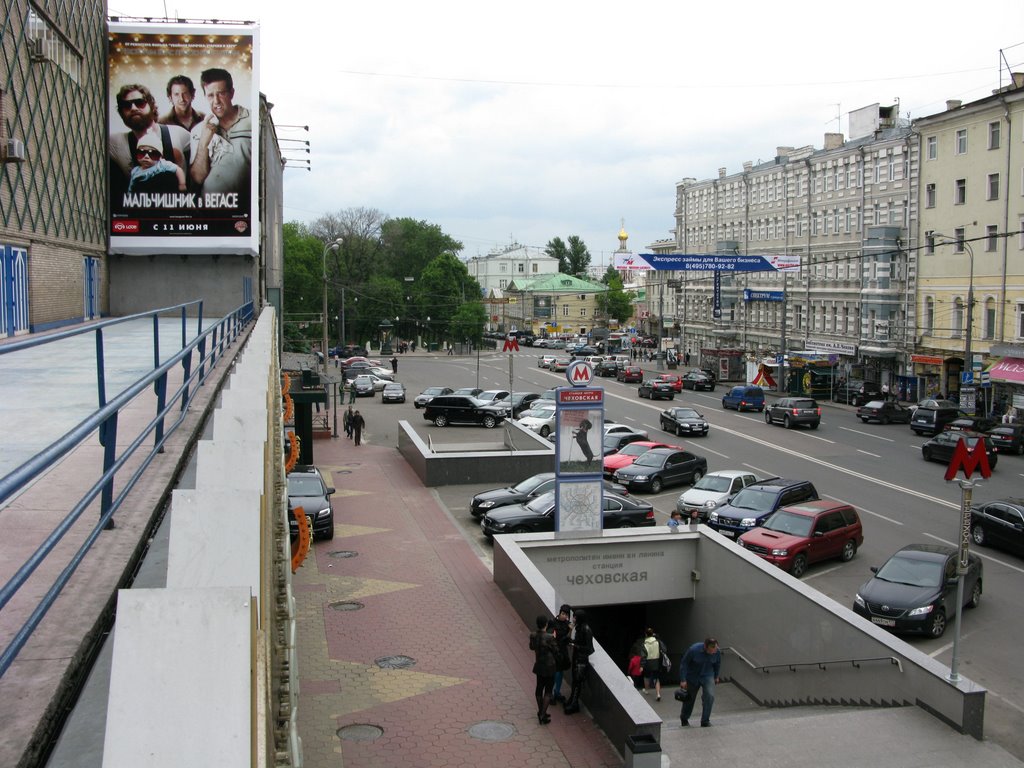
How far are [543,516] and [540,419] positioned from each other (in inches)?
743

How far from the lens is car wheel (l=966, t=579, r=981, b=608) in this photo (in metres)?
18.7

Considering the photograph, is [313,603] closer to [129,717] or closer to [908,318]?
[129,717]

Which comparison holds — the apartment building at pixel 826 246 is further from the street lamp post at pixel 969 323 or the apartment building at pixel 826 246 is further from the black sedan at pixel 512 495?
the black sedan at pixel 512 495

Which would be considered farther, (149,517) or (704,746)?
(704,746)

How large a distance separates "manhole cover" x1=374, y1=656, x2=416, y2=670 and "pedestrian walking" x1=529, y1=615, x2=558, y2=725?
2202 mm

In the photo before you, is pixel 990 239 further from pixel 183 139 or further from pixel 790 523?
pixel 183 139

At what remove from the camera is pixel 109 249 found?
95.8 ft

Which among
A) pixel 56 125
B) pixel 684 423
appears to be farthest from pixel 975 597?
pixel 56 125

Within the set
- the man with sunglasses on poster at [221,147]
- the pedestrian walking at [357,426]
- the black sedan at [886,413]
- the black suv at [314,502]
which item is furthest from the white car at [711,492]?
the black sedan at [886,413]

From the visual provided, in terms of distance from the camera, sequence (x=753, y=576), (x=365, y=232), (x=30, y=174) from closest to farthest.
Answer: (x=753, y=576) → (x=30, y=174) → (x=365, y=232)

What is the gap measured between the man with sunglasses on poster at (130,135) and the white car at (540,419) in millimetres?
17349

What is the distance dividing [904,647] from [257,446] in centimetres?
1263

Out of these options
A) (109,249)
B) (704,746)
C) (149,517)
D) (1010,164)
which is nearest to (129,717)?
(149,517)

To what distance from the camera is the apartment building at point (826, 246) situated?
5331cm
